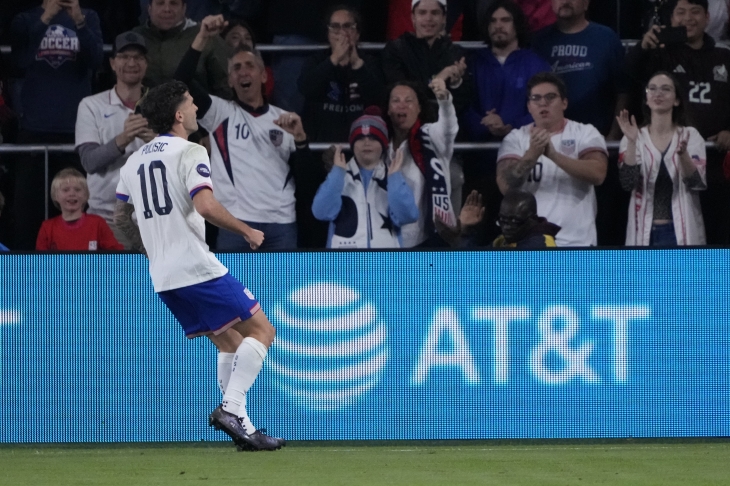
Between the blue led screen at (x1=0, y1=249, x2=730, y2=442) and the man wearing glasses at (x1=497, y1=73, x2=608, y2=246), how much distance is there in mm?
1238

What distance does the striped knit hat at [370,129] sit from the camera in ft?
27.9

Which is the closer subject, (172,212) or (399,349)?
(172,212)

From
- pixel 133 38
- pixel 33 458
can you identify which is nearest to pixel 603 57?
pixel 133 38

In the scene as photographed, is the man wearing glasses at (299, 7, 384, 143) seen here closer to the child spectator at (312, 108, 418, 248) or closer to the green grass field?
the child spectator at (312, 108, 418, 248)

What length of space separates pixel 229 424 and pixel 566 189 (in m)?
3.80

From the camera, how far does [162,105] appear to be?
593 centimetres

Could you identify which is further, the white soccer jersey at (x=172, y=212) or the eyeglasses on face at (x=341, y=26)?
the eyeglasses on face at (x=341, y=26)

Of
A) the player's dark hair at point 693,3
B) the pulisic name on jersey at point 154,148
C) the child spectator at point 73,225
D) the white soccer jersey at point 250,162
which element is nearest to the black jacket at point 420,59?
the white soccer jersey at point 250,162

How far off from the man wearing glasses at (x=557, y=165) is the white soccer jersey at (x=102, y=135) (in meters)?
2.93

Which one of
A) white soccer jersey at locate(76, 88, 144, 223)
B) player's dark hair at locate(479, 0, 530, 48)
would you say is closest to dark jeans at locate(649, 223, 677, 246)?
player's dark hair at locate(479, 0, 530, 48)

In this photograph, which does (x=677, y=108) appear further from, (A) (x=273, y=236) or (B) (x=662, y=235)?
(A) (x=273, y=236)

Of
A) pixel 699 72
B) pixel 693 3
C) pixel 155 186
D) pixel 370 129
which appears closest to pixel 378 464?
pixel 155 186

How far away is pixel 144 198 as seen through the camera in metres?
5.92

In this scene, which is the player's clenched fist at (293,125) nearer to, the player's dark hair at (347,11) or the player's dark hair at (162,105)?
the player's dark hair at (347,11)
